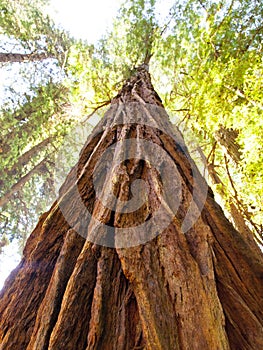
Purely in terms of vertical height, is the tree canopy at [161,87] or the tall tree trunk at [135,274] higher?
the tree canopy at [161,87]

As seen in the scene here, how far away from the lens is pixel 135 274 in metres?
1.12

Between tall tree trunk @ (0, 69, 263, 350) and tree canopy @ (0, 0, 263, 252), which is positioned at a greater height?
tree canopy @ (0, 0, 263, 252)

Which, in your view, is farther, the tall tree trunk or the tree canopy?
the tree canopy

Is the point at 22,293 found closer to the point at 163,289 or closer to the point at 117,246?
the point at 117,246

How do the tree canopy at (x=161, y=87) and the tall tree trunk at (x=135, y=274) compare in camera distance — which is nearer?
the tall tree trunk at (x=135, y=274)

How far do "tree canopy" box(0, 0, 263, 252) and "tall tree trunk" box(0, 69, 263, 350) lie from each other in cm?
197

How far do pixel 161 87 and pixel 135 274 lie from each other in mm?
7013

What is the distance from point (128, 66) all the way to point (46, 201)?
647cm

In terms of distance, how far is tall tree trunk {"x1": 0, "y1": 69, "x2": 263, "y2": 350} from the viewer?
3.27ft

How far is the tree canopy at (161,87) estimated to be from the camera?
3.73 metres

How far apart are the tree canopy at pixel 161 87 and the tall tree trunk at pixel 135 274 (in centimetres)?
197

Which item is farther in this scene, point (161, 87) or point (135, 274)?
point (161, 87)

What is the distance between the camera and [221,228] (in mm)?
1593

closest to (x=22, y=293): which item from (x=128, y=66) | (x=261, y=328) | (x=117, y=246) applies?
(x=117, y=246)
